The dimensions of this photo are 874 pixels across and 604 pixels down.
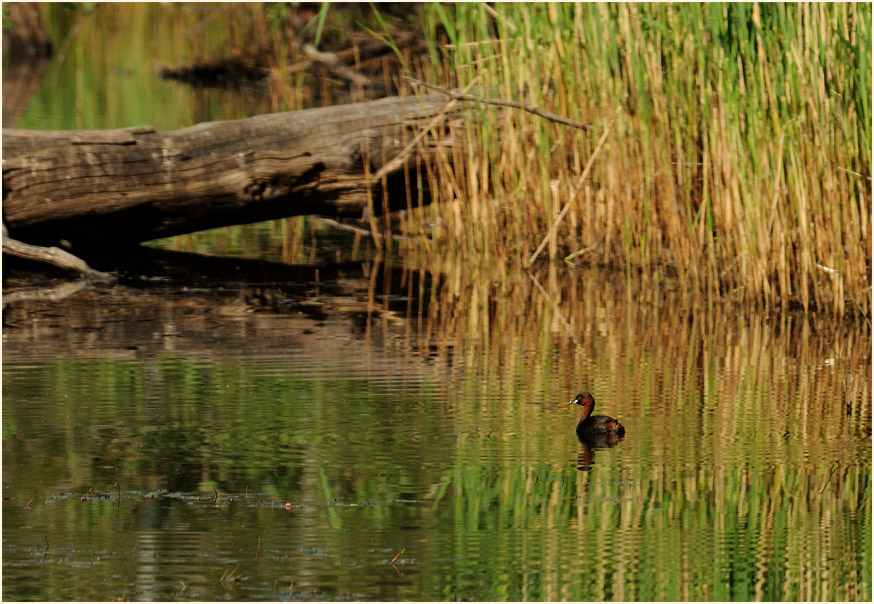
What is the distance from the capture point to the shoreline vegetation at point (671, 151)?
6.12 meters

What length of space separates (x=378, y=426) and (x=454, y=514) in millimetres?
933

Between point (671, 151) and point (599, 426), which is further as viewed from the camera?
point (671, 151)

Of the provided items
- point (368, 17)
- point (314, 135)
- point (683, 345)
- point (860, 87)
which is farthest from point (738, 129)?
point (368, 17)

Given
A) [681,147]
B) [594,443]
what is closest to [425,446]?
[594,443]

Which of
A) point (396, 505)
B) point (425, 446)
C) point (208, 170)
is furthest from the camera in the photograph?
point (208, 170)

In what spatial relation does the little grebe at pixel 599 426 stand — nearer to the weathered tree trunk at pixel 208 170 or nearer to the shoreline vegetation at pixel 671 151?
the shoreline vegetation at pixel 671 151

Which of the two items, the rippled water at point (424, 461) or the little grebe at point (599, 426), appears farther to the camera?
the little grebe at point (599, 426)

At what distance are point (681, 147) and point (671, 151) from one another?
6.5 inches

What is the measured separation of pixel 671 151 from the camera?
22.9 feet

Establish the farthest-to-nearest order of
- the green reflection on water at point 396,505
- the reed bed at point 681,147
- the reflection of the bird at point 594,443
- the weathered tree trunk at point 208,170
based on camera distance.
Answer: the weathered tree trunk at point 208,170 < the reed bed at point 681,147 < the reflection of the bird at point 594,443 < the green reflection on water at point 396,505

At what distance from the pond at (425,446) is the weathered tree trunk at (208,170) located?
0.58 m

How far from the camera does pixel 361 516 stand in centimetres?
365

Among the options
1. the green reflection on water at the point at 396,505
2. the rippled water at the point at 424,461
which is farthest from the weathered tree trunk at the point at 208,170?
the green reflection on water at the point at 396,505

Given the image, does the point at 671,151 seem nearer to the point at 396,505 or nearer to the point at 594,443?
the point at 594,443
